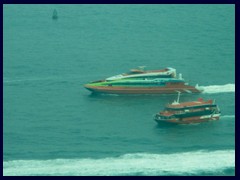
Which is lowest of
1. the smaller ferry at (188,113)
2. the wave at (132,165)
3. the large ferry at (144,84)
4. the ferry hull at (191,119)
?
the wave at (132,165)

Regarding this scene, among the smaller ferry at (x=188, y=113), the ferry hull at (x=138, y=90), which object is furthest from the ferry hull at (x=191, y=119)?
the ferry hull at (x=138, y=90)

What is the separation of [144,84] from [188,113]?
18505 mm

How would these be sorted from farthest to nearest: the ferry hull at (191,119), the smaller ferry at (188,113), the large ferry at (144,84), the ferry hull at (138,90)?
the large ferry at (144,84) < the ferry hull at (138,90) < the smaller ferry at (188,113) < the ferry hull at (191,119)

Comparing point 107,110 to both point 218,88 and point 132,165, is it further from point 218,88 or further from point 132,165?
point 132,165

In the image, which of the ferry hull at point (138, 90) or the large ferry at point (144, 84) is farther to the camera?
the large ferry at point (144, 84)

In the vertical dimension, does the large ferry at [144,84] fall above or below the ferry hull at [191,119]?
above

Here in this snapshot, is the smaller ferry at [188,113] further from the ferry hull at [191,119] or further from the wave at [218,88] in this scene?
the wave at [218,88]

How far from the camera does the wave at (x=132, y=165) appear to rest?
131 metres

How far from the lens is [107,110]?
522 ft

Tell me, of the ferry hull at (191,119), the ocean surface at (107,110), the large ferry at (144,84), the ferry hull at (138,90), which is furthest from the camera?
the large ferry at (144,84)

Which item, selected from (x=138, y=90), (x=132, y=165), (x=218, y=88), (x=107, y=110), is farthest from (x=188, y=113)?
(x=132, y=165)

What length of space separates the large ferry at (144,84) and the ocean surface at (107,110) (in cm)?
108
